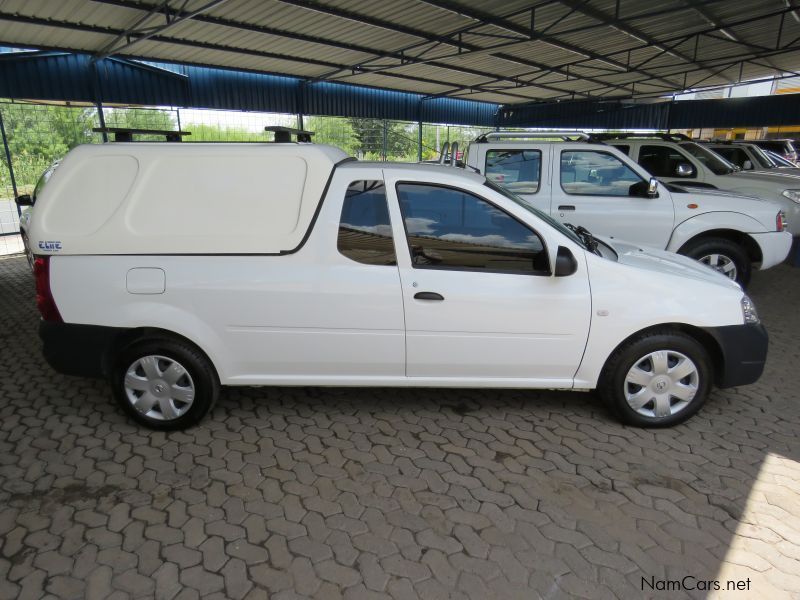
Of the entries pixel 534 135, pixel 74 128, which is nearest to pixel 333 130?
pixel 74 128

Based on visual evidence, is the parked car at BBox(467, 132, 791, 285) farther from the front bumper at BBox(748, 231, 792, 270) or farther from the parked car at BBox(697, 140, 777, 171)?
the parked car at BBox(697, 140, 777, 171)

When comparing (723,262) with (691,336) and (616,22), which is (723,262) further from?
(616,22)

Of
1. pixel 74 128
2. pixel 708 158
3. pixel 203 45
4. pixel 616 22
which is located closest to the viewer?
pixel 708 158

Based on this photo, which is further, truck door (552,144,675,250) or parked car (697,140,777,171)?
parked car (697,140,777,171)

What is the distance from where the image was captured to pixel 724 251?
250 inches

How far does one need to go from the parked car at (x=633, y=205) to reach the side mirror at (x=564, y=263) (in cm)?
316

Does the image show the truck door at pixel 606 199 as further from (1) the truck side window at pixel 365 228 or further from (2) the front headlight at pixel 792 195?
(1) the truck side window at pixel 365 228

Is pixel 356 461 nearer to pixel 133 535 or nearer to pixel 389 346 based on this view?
pixel 389 346

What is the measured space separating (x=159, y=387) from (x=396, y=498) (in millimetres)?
1784

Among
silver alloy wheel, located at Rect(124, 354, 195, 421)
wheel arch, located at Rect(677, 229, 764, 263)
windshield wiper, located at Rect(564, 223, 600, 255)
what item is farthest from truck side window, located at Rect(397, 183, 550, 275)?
wheel arch, located at Rect(677, 229, 764, 263)

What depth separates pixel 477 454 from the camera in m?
3.34

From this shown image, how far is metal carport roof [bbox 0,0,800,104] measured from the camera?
9.57 meters

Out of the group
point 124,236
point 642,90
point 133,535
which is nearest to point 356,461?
point 133,535

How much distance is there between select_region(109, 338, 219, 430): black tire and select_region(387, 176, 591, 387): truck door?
4.57 ft
